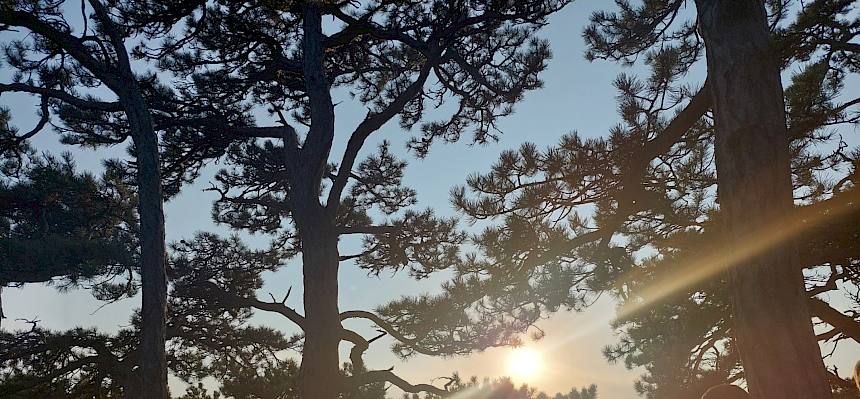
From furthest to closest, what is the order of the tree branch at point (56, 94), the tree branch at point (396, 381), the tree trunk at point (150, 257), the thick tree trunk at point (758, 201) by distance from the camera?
1. the tree branch at point (396, 381)
2. the tree branch at point (56, 94)
3. the tree trunk at point (150, 257)
4. the thick tree trunk at point (758, 201)

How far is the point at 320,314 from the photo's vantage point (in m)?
7.64

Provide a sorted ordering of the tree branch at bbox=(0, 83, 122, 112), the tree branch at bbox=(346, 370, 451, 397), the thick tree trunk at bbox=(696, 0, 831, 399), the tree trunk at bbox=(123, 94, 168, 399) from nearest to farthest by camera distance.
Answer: the thick tree trunk at bbox=(696, 0, 831, 399) → the tree trunk at bbox=(123, 94, 168, 399) → the tree branch at bbox=(0, 83, 122, 112) → the tree branch at bbox=(346, 370, 451, 397)

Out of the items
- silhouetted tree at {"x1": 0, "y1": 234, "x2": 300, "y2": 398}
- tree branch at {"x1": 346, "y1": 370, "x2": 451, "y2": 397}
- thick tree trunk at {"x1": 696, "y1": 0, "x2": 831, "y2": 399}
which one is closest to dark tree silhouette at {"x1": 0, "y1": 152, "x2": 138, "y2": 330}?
silhouetted tree at {"x1": 0, "y1": 234, "x2": 300, "y2": 398}

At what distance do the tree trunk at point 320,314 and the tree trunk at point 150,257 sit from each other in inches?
Answer: 62.3

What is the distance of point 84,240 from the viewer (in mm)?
9055

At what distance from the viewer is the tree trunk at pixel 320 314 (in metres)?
7.43

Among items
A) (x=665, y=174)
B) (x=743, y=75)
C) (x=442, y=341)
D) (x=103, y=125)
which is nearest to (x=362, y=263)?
(x=442, y=341)

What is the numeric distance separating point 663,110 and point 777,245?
2749 millimetres

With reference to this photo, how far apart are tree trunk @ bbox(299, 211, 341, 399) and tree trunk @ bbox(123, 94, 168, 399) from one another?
1582mm

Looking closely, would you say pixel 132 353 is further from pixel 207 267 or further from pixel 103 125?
pixel 103 125

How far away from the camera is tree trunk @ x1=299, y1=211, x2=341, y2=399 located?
7.43 metres

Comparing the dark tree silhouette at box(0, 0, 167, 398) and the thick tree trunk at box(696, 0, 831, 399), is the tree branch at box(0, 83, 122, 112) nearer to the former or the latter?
the dark tree silhouette at box(0, 0, 167, 398)

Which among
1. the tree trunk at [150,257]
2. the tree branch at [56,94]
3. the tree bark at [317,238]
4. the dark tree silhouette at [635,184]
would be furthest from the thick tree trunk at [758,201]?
the tree branch at [56,94]

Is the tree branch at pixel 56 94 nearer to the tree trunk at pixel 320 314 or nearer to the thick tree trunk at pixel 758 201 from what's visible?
the tree trunk at pixel 320 314
